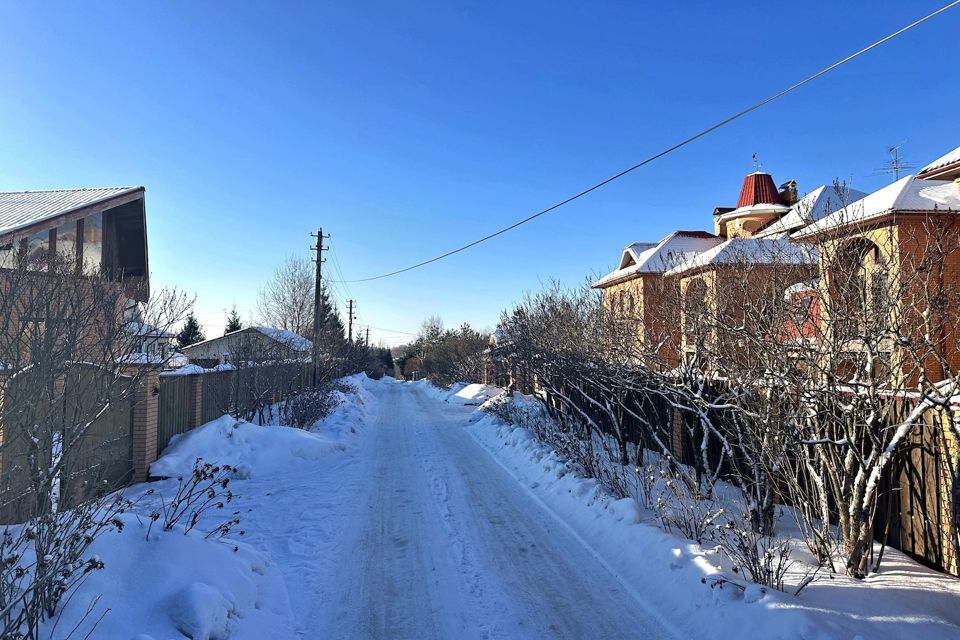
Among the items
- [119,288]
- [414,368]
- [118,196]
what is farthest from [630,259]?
[414,368]

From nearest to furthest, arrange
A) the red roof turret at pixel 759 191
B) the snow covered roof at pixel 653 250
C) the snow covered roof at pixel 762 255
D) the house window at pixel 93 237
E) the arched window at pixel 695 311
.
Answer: the snow covered roof at pixel 762 255 → the arched window at pixel 695 311 → the house window at pixel 93 237 → the snow covered roof at pixel 653 250 → the red roof turret at pixel 759 191

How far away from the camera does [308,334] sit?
26.0 m

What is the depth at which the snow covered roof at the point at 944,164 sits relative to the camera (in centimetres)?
838

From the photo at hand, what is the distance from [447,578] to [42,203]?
11.3m

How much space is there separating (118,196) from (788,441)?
13042mm

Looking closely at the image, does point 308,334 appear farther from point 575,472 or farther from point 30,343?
point 30,343

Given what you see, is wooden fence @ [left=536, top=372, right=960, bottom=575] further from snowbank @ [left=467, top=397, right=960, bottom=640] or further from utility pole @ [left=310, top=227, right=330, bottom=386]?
utility pole @ [left=310, top=227, right=330, bottom=386]

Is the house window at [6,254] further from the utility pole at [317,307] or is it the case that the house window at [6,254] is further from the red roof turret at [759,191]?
the red roof turret at [759,191]

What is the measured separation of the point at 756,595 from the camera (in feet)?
14.4

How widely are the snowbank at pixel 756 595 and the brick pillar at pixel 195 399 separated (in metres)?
8.19

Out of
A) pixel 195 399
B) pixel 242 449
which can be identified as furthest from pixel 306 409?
pixel 242 449

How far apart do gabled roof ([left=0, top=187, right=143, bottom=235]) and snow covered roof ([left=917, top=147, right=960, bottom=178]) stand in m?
14.1

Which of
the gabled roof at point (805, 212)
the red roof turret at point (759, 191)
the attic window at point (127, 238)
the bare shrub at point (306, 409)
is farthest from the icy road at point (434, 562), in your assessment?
the red roof turret at point (759, 191)

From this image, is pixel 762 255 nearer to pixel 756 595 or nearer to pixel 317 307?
pixel 756 595
